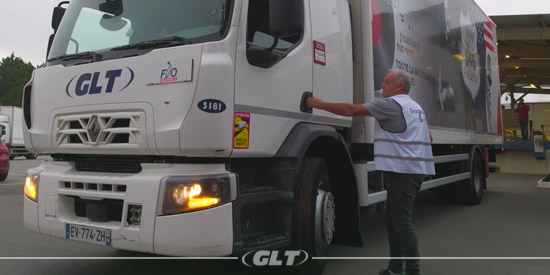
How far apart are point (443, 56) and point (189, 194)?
5184 mm

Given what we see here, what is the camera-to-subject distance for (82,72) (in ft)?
11.6

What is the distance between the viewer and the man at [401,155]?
3.73m

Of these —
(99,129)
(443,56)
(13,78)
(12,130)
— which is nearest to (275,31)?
(99,129)

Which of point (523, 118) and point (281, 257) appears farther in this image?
point (523, 118)

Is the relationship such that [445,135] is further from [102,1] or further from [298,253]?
[102,1]

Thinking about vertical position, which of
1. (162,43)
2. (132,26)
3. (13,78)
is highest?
(13,78)

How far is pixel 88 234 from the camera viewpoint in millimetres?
3346

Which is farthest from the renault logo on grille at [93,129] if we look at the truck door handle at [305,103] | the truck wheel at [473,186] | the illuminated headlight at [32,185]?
the truck wheel at [473,186]

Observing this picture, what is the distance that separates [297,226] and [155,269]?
1.52 meters

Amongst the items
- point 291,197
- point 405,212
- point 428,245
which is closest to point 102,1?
point 291,197

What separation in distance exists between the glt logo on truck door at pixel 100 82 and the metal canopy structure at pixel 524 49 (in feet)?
43.4

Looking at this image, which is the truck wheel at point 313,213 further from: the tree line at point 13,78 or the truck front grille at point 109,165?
the tree line at point 13,78

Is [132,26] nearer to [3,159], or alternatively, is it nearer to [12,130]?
[3,159]

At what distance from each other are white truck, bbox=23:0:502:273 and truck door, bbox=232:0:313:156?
0.5 inches
